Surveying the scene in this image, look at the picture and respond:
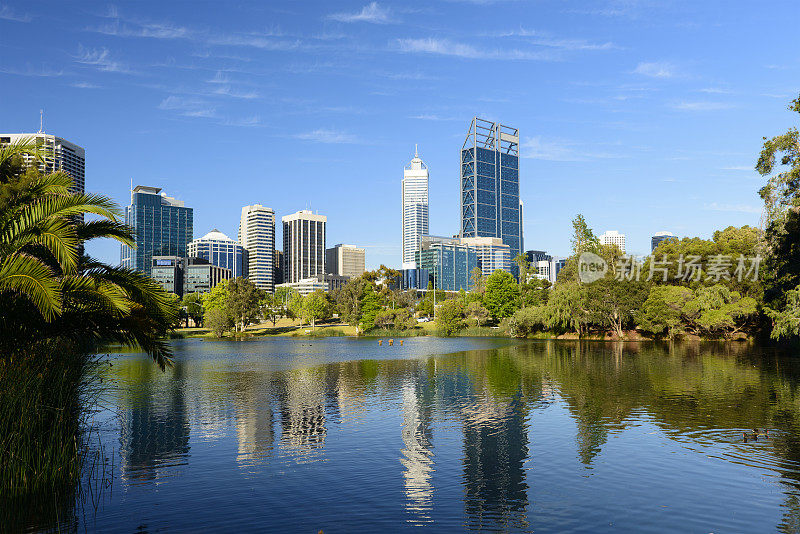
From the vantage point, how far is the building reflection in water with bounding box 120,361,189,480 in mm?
16766

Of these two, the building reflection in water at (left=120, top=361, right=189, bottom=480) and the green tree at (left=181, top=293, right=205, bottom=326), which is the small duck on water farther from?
the green tree at (left=181, top=293, right=205, bottom=326)

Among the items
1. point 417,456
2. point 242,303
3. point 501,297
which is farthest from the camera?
point 242,303

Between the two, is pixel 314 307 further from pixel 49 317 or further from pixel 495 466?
pixel 49 317

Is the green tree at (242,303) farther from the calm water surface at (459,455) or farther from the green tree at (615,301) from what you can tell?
the calm water surface at (459,455)

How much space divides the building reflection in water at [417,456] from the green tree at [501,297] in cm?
8099

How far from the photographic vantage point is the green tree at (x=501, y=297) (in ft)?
357

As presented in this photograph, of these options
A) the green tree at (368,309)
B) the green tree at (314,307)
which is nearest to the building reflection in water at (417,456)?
the green tree at (368,309)

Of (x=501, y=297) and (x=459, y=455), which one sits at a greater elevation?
(x=501, y=297)

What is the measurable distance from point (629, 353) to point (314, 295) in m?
95.5

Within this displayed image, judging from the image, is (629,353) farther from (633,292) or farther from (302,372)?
(302,372)

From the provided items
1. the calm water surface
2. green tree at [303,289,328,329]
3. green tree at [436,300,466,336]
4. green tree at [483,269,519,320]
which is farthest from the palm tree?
green tree at [303,289,328,329]

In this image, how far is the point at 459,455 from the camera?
17.4 meters

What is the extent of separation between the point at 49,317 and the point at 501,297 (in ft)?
335

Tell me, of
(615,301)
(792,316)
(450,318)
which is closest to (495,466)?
(792,316)
